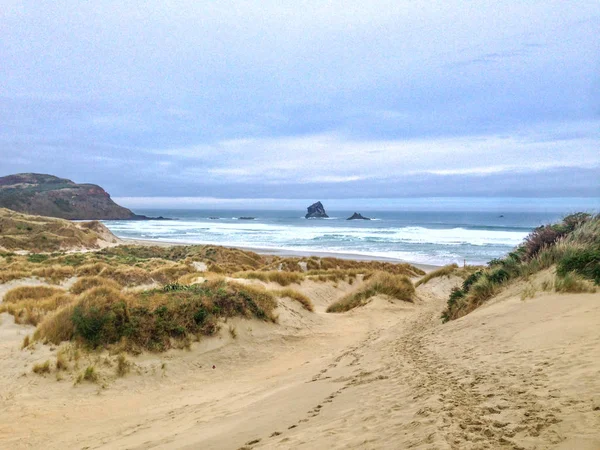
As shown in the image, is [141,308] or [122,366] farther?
[141,308]

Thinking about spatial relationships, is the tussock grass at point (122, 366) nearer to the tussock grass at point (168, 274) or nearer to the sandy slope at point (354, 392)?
the sandy slope at point (354, 392)

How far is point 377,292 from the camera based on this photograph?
17.1 metres

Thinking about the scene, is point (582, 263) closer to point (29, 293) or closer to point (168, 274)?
point (29, 293)

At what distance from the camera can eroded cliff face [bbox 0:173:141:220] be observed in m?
110

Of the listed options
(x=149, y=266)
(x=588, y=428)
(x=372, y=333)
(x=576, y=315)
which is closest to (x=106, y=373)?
(x=372, y=333)

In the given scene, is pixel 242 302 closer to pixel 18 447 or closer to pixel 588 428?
pixel 18 447

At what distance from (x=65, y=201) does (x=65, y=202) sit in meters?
0.59

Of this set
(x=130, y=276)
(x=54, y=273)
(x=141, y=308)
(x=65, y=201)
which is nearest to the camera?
(x=141, y=308)

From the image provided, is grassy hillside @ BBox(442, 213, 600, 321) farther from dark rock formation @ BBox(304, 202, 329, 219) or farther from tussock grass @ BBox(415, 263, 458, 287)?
dark rock formation @ BBox(304, 202, 329, 219)

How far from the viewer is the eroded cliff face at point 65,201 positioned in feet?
362

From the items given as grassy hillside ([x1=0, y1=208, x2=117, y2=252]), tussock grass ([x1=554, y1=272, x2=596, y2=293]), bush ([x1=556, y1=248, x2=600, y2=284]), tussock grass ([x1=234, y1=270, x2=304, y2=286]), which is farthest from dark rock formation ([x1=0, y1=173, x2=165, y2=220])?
tussock grass ([x1=554, y1=272, x2=596, y2=293])

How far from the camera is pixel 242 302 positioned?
11203mm

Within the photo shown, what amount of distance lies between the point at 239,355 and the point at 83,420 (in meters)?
3.90

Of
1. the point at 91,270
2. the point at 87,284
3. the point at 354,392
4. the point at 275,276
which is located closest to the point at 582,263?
the point at 354,392
